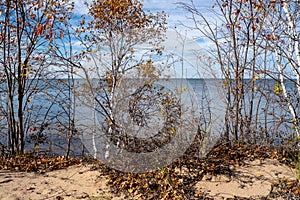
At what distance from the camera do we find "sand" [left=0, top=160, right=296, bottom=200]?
301 centimetres

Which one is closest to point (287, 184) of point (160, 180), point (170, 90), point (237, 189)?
point (237, 189)

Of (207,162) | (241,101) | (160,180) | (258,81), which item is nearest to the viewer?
(160,180)

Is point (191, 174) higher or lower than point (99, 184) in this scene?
higher

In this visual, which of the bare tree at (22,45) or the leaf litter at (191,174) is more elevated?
the bare tree at (22,45)

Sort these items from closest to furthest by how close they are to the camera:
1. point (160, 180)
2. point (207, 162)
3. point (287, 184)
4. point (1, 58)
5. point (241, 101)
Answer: point (287, 184) < point (160, 180) < point (207, 162) < point (241, 101) < point (1, 58)

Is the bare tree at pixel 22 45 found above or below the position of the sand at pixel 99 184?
above

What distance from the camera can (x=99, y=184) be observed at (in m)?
3.37

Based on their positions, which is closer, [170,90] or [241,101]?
[170,90]

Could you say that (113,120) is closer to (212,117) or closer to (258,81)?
(212,117)

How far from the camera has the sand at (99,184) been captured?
3.01m

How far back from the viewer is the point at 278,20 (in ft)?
13.0

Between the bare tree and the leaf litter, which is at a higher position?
the bare tree

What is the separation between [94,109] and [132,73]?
0.78m

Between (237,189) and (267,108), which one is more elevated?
(267,108)
